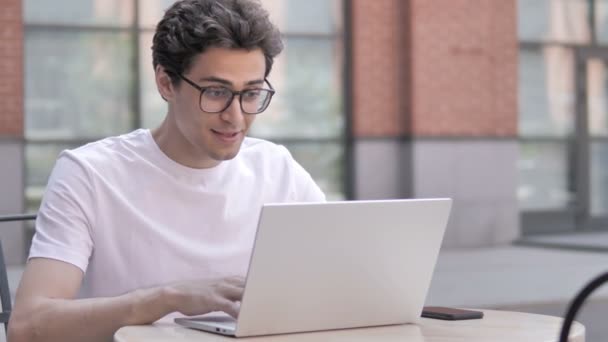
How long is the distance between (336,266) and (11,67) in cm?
866

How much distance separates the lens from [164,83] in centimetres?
305

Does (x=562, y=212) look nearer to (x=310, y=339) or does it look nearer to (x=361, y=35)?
(x=361, y=35)

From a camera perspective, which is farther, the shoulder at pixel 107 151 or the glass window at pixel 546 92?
the glass window at pixel 546 92

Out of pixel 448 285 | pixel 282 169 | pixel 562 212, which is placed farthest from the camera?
pixel 562 212

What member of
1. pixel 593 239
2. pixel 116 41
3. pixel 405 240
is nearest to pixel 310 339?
pixel 405 240

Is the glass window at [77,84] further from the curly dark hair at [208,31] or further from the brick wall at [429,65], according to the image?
the curly dark hair at [208,31]

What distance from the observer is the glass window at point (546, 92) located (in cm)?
1396

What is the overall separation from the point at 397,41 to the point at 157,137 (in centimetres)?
972

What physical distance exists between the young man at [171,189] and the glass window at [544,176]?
36.9 ft

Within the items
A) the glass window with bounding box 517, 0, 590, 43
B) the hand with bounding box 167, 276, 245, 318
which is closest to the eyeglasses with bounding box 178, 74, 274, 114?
the hand with bounding box 167, 276, 245, 318

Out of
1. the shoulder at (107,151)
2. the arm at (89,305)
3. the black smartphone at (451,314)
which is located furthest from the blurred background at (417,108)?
the arm at (89,305)

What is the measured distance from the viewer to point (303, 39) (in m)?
12.4

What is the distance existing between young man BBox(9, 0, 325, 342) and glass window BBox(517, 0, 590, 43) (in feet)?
36.9

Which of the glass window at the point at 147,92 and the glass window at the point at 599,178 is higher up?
the glass window at the point at 147,92
